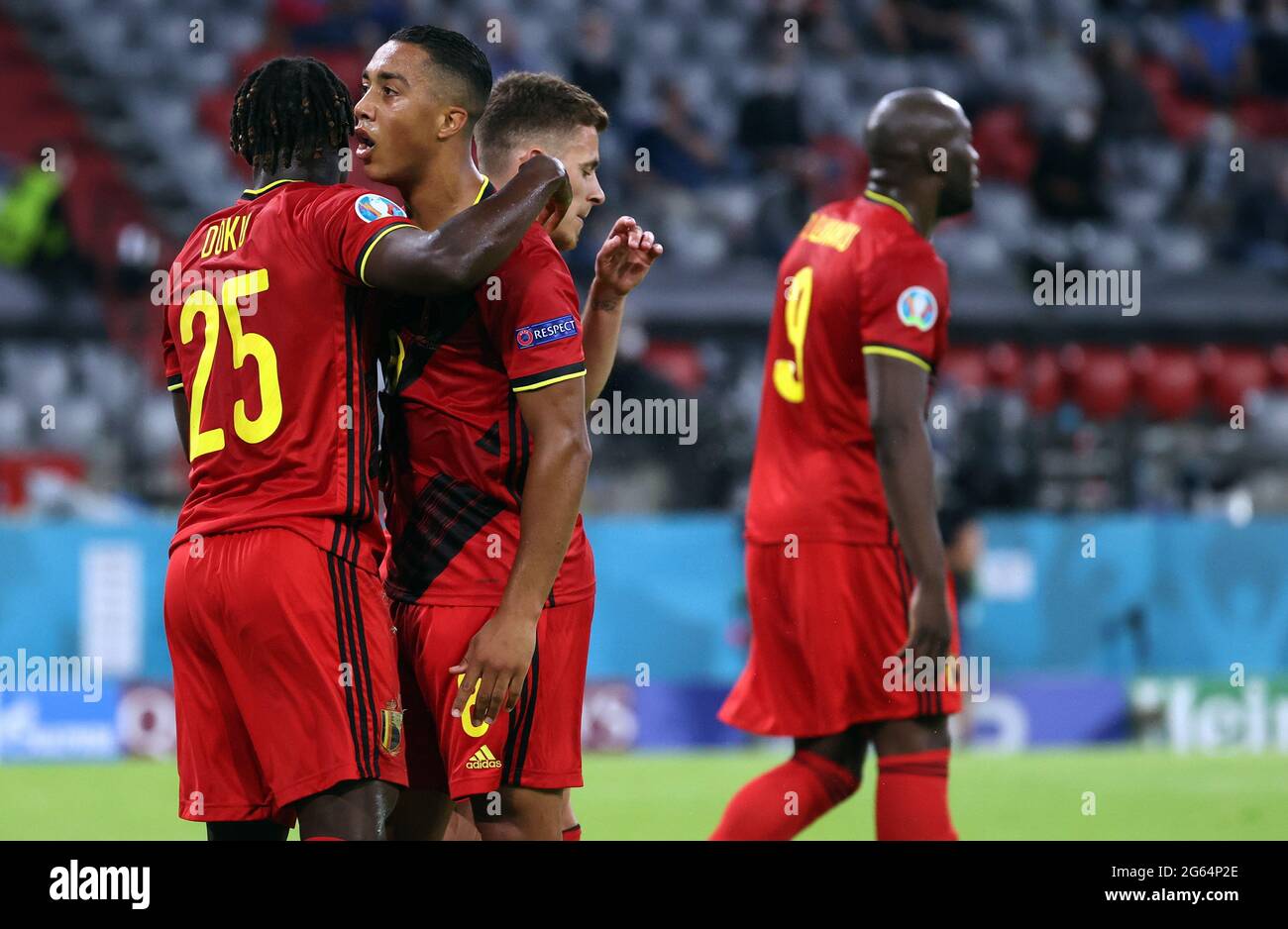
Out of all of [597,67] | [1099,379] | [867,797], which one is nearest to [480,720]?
[867,797]

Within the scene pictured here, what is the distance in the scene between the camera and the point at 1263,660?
9.84 meters

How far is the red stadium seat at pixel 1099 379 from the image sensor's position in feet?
41.5

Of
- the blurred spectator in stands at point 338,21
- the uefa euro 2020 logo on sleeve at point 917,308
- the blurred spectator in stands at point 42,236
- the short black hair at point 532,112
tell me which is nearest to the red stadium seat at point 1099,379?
the blurred spectator in stands at point 338,21

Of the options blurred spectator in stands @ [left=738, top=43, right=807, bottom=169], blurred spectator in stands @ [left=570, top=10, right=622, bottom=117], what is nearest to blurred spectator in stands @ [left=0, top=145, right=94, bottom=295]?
blurred spectator in stands @ [left=570, top=10, right=622, bottom=117]

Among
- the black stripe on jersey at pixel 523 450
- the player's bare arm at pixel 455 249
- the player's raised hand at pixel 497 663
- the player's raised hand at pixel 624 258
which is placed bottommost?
the player's raised hand at pixel 497 663

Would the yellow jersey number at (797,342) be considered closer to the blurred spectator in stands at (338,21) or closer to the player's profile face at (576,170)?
the player's profile face at (576,170)

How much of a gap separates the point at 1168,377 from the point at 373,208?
10748 millimetres

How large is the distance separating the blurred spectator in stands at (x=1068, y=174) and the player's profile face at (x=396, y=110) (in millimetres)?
11177

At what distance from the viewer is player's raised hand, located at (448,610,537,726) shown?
3.23m

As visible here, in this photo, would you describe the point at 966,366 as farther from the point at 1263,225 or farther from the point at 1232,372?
the point at 1263,225

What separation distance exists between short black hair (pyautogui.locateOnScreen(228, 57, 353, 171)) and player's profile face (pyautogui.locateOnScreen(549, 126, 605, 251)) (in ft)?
1.84

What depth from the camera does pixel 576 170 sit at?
3809mm
